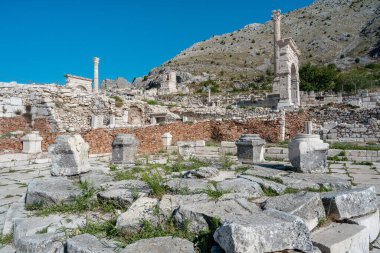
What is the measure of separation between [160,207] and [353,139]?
45.5 ft

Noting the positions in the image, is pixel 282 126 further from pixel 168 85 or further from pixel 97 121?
pixel 168 85

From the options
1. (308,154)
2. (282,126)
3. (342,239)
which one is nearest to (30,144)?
(308,154)

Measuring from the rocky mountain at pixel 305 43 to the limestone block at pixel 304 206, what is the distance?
48170 mm

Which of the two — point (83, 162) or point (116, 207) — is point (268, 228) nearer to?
point (116, 207)

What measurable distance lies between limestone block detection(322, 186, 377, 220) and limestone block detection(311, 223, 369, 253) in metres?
0.14

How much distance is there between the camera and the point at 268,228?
2.34 metres

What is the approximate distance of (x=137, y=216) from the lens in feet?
10.1

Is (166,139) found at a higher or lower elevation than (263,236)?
higher

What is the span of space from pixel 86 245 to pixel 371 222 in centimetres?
315

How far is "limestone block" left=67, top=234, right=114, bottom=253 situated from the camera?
2488mm

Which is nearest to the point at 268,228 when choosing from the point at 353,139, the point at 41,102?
the point at 353,139

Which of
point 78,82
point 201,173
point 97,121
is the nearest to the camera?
point 201,173

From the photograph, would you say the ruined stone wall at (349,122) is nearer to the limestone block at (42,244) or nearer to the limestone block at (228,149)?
the limestone block at (228,149)

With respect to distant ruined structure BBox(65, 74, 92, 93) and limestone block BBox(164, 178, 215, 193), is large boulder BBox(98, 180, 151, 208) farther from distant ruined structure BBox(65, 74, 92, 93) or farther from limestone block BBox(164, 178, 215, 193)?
distant ruined structure BBox(65, 74, 92, 93)
